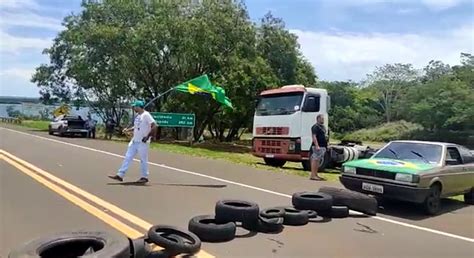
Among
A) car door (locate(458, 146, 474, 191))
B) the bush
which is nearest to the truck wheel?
car door (locate(458, 146, 474, 191))

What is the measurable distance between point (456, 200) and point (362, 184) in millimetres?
3814

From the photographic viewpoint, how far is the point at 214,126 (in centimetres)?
4256

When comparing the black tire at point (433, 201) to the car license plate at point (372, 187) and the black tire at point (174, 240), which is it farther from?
the black tire at point (174, 240)

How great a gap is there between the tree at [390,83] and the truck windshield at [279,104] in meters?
65.0

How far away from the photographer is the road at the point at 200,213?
6074mm

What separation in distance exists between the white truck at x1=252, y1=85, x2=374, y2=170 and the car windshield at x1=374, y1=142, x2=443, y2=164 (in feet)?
17.6

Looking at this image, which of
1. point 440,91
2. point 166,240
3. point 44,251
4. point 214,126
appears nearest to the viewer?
point 44,251

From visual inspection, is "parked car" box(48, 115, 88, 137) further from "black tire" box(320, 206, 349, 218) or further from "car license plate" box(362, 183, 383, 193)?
"black tire" box(320, 206, 349, 218)

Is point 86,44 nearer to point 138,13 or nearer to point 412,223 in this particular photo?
point 138,13

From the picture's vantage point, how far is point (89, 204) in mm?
7863

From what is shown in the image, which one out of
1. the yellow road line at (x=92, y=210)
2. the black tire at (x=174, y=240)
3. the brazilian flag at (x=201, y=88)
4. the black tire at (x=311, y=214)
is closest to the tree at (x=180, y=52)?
the brazilian flag at (x=201, y=88)

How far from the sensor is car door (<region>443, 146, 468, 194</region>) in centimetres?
1000

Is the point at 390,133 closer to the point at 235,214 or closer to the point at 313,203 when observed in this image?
the point at 313,203

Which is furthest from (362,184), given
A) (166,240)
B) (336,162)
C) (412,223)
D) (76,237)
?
(336,162)
